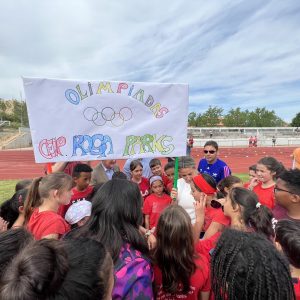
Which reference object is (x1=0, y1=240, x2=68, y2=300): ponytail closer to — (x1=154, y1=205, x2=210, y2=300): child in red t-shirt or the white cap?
(x1=154, y1=205, x2=210, y2=300): child in red t-shirt

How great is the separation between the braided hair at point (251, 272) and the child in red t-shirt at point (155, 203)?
269 cm

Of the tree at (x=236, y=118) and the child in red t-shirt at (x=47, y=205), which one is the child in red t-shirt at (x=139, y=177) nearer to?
the child in red t-shirt at (x=47, y=205)

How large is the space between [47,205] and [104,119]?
4.20ft

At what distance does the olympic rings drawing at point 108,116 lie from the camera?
3.56 metres

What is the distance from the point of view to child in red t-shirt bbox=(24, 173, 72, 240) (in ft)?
8.57

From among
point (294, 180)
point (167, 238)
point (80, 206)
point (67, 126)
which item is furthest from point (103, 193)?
point (294, 180)

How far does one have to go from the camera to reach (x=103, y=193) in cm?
216

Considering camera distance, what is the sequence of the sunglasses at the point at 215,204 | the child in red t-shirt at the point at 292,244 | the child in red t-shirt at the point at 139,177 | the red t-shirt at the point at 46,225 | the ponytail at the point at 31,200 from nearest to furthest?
the child in red t-shirt at the point at 292,244 < the red t-shirt at the point at 46,225 < the ponytail at the point at 31,200 < the sunglasses at the point at 215,204 < the child in red t-shirt at the point at 139,177

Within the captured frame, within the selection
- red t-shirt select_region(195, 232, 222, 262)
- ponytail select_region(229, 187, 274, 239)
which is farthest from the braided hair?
ponytail select_region(229, 187, 274, 239)

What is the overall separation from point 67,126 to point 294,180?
8.59 feet

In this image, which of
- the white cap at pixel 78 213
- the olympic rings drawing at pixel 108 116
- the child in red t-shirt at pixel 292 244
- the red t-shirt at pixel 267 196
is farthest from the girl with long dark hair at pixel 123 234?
the red t-shirt at pixel 267 196

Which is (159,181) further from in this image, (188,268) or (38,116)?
(188,268)

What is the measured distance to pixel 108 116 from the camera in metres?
3.67

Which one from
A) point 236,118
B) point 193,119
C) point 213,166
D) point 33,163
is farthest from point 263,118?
point 213,166
